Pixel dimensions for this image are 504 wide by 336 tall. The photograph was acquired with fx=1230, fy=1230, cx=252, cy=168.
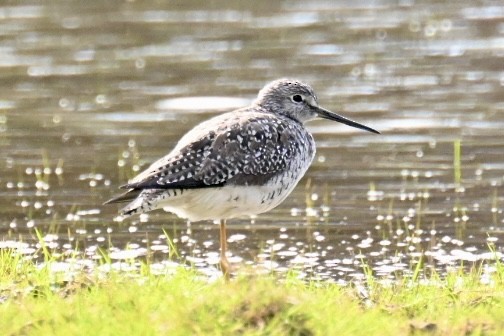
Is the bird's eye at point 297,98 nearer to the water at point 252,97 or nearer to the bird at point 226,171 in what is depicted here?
the bird at point 226,171

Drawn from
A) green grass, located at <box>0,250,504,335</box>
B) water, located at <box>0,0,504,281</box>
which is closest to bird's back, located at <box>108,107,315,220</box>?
water, located at <box>0,0,504,281</box>

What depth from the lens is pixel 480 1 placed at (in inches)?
858

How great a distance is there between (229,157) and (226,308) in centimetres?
229

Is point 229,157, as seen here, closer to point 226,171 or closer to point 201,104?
point 226,171

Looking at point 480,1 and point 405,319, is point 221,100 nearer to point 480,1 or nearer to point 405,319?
point 480,1

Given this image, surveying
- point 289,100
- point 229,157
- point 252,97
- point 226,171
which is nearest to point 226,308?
point 226,171

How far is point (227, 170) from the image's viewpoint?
8.22 metres

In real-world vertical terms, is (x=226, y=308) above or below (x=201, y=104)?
below

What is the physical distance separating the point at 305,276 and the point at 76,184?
13.7 ft

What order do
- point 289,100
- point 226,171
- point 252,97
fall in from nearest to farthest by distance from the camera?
point 226,171 → point 289,100 → point 252,97

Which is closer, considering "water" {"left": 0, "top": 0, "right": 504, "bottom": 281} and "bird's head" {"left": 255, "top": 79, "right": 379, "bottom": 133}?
"bird's head" {"left": 255, "top": 79, "right": 379, "bottom": 133}

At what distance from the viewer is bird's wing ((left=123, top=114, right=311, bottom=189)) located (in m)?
8.02

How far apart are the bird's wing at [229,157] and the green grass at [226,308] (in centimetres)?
77

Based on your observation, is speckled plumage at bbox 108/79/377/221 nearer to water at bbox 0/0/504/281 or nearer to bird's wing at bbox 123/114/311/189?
bird's wing at bbox 123/114/311/189
